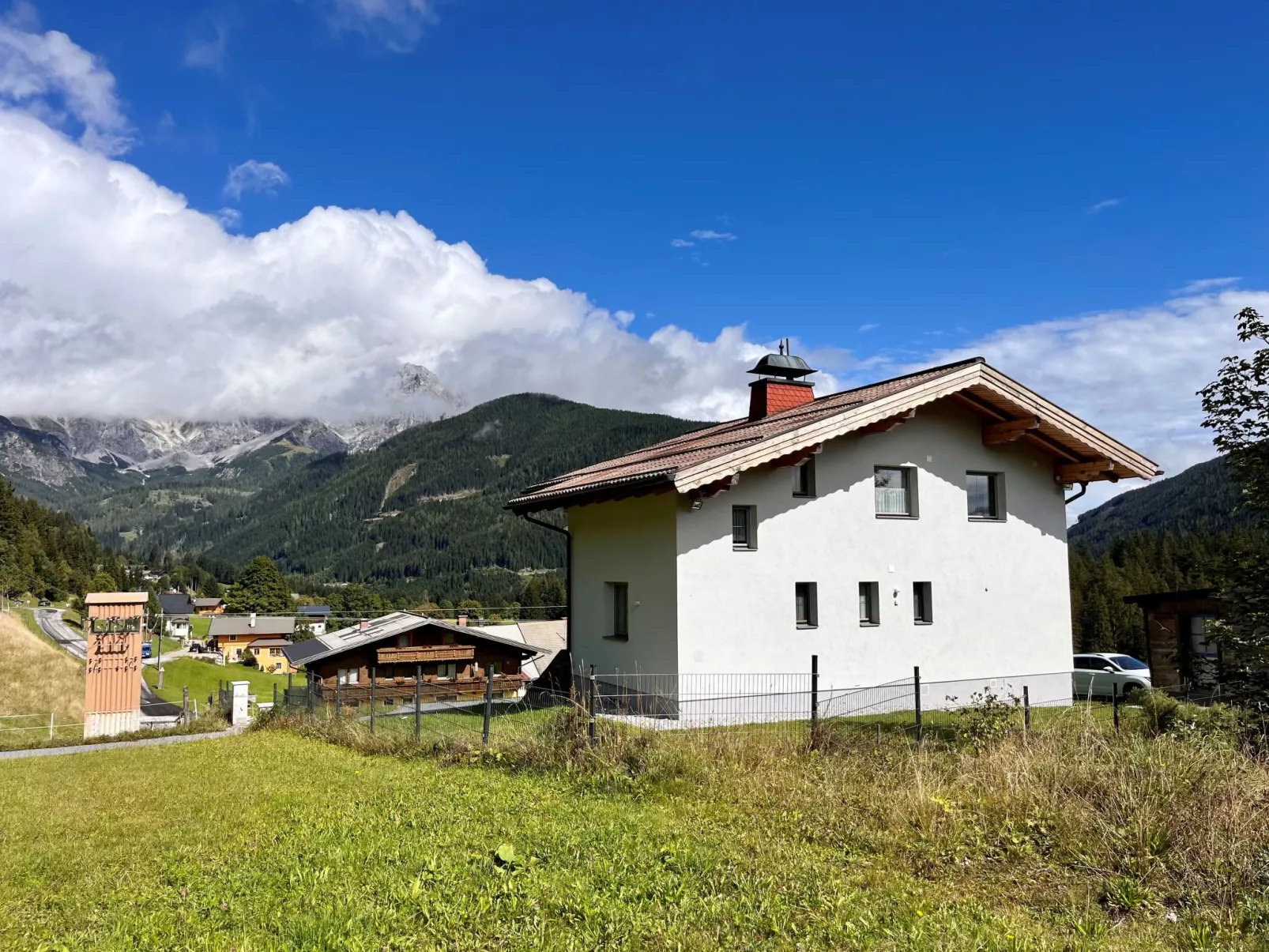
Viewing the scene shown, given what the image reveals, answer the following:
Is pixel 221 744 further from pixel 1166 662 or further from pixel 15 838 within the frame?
pixel 1166 662

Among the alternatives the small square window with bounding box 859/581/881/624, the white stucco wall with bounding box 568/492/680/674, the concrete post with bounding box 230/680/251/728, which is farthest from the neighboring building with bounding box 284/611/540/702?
the small square window with bounding box 859/581/881/624

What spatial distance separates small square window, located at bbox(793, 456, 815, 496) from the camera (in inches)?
696

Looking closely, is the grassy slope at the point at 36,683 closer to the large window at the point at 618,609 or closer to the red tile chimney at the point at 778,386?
the large window at the point at 618,609

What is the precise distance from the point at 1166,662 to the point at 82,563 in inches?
5313

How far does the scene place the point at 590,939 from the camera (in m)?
5.11

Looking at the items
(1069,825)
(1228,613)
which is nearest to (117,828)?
(1069,825)

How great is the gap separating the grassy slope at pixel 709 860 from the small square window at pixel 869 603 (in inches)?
349

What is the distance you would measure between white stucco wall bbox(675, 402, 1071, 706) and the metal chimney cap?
5.10 meters

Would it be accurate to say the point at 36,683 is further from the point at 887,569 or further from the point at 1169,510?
the point at 1169,510

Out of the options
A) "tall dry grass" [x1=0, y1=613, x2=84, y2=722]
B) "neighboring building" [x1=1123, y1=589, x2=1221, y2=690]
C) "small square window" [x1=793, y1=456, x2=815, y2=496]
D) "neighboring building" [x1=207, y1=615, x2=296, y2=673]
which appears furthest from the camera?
"neighboring building" [x1=207, y1=615, x2=296, y2=673]

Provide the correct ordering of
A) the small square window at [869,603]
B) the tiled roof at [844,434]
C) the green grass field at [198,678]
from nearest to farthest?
the tiled roof at [844,434] < the small square window at [869,603] < the green grass field at [198,678]

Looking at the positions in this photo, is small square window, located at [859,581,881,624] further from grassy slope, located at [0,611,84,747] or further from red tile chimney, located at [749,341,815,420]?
grassy slope, located at [0,611,84,747]

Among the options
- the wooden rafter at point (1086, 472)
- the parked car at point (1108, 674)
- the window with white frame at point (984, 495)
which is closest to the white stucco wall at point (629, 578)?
the window with white frame at point (984, 495)

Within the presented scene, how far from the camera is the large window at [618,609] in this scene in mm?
18625
